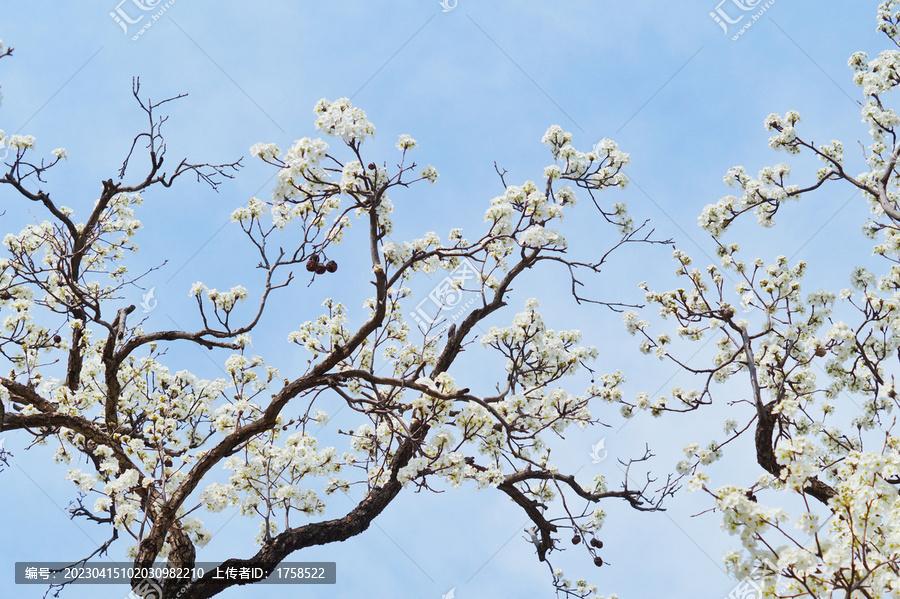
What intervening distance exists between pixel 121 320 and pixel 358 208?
4.21 m

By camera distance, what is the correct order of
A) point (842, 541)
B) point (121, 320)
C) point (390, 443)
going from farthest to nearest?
point (121, 320), point (390, 443), point (842, 541)

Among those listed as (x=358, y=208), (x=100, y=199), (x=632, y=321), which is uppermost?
(x=100, y=199)

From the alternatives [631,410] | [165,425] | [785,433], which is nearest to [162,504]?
[165,425]

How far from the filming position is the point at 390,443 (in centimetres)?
858

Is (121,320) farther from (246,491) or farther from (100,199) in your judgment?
(246,491)

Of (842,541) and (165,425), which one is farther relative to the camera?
(165,425)

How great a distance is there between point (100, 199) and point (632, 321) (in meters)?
7.83

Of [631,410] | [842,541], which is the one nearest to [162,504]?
[631,410]

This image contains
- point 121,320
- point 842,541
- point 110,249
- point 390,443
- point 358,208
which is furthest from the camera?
point 110,249

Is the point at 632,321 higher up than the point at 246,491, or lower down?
higher up

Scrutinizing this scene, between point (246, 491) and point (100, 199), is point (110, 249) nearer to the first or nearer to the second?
point (100, 199)

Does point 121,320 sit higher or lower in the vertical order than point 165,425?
higher

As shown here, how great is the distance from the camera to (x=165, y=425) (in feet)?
26.4

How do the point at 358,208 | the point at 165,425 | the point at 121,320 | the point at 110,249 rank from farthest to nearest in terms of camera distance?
the point at 110,249 → the point at 121,320 → the point at 165,425 → the point at 358,208
